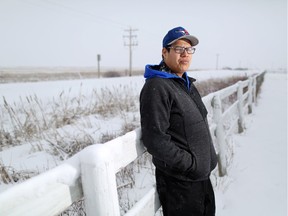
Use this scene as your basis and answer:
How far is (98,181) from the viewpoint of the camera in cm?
100

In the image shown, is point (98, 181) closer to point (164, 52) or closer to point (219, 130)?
point (164, 52)

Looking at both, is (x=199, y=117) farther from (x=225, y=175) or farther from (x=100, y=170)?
(x=225, y=175)

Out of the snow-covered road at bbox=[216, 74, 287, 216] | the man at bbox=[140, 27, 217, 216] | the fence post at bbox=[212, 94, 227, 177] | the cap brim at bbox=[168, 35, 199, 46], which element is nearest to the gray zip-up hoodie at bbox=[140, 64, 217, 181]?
the man at bbox=[140, 27, 217, 216]

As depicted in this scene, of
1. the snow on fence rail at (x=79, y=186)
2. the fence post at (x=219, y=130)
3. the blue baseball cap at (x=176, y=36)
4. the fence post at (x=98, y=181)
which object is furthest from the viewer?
the fence post at (x=219, y=130)

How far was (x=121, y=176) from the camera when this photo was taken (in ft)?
9.98

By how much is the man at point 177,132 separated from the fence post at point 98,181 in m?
0.43

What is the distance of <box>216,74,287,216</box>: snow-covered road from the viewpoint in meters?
2.63

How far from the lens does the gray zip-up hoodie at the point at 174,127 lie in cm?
143

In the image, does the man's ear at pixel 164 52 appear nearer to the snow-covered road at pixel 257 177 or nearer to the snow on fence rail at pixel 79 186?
the snow on fence rail at pixel 79 186

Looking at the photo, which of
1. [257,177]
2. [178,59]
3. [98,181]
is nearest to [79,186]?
[98,181]

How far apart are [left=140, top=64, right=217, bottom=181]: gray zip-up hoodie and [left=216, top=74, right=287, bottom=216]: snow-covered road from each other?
4.10 ft

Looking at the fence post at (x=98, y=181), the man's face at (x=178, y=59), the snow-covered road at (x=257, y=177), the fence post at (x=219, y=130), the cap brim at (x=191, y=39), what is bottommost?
the snow-covered road at (x=257, y=177)

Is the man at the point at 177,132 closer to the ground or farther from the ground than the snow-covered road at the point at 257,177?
farther from the ground

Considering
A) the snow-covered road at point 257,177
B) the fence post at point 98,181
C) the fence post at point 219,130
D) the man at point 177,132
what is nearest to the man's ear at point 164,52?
the man at point 177,132
